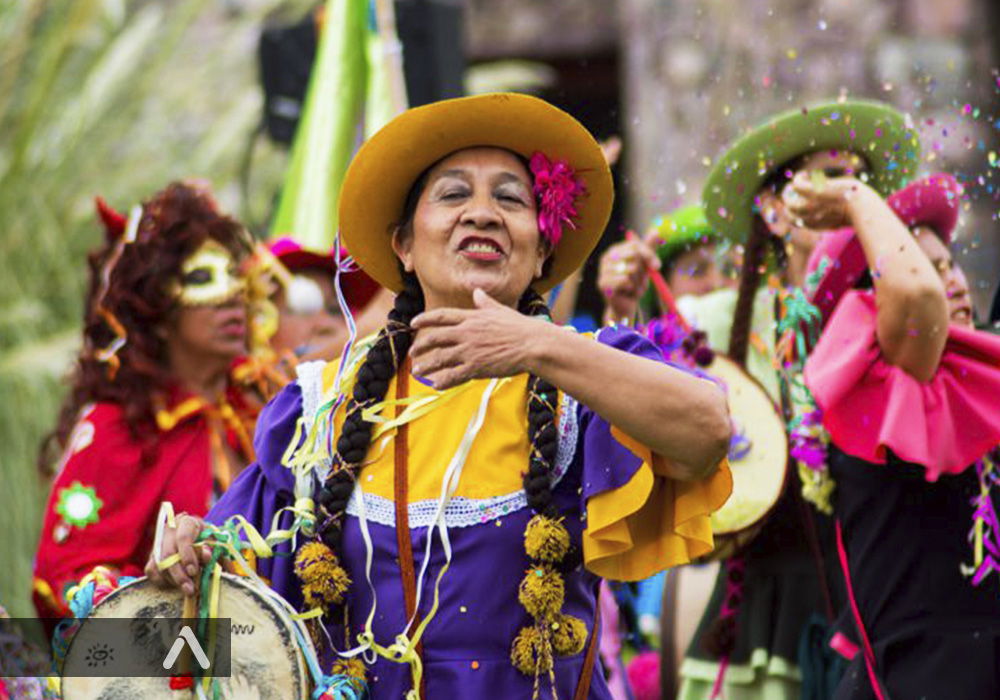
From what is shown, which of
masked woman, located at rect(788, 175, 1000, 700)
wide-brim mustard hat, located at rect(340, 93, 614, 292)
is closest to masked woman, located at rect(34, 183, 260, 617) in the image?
wide-brim mustard hat, located at rect(340, 93, 614, 292)

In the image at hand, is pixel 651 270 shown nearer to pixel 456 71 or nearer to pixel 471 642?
pixel 471 642

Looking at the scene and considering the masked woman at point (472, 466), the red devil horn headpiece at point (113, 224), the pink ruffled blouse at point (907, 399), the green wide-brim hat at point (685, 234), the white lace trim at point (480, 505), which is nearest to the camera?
the masked woman at point (472, 466)

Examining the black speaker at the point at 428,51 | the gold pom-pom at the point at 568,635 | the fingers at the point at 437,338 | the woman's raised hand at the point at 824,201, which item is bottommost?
the gold pom-pom at the point at 568,635

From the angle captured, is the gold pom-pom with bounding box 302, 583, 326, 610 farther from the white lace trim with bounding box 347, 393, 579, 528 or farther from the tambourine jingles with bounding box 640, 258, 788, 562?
the tambourine jingles with bounding box 640, 258, 788, 562

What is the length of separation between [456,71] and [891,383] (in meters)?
4.12

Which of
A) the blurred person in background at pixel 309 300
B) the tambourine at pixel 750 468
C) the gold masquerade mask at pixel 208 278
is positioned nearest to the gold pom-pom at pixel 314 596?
the tambourine at pixel 750 468

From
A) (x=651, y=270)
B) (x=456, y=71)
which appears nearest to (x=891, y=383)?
(x=651, y=270)

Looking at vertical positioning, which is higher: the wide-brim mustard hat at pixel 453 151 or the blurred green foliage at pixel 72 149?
the blurred green foliage at pixel 72 149

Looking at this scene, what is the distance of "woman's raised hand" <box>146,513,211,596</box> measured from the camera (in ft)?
12.0

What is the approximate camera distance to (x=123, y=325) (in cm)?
600

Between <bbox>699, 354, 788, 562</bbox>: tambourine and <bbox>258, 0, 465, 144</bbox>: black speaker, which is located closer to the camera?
<bbox>699, 354, 788, 562</bbox>: tambourine

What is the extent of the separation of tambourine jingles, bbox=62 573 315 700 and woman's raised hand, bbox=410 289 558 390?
585mm

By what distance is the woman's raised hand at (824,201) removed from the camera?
475 cm

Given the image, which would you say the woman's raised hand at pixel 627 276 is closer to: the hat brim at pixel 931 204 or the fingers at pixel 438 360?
the hat brim at pixel 931 204
